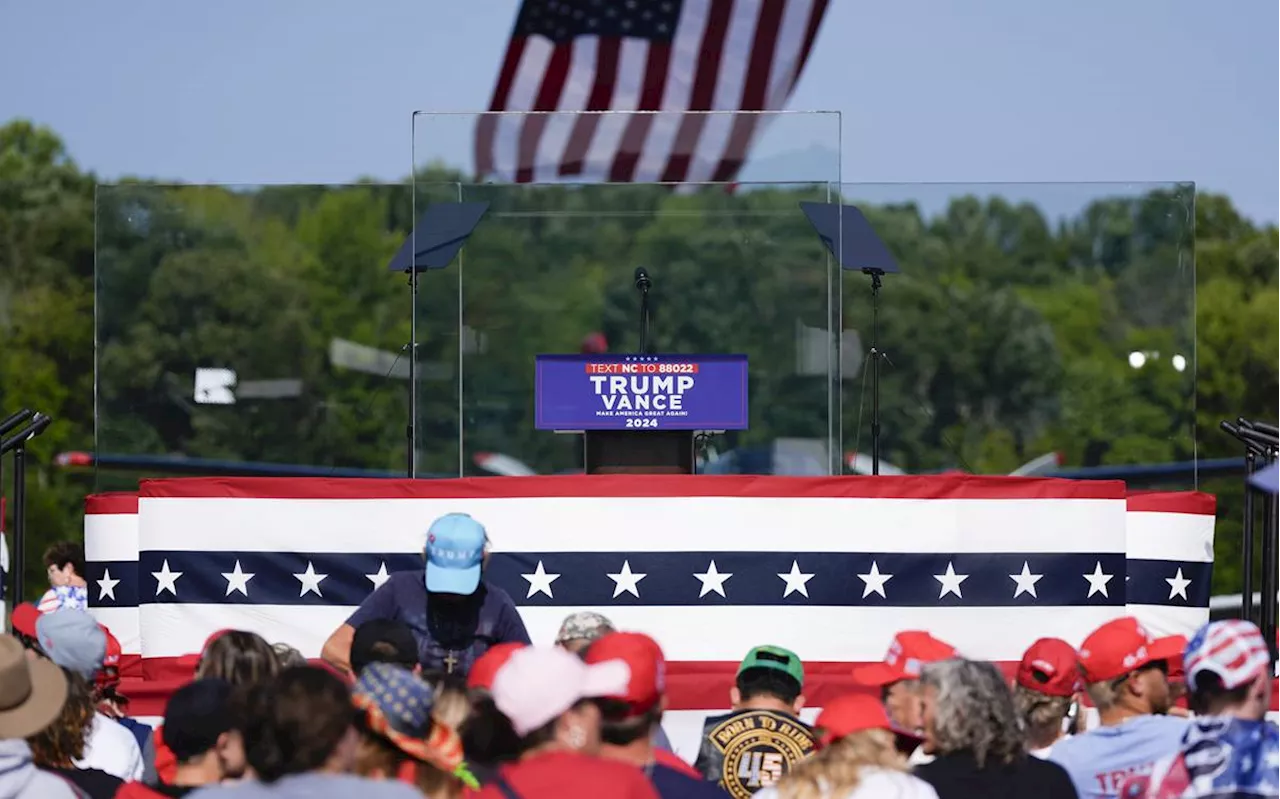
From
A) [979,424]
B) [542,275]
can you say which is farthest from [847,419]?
[979,424]

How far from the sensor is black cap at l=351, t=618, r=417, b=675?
6.69 metres

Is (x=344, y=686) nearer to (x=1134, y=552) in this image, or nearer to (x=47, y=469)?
(x=1134, y=552)

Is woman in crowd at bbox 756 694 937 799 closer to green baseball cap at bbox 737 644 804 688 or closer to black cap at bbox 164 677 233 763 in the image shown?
green baseball cap at bbox 737 644 804 688

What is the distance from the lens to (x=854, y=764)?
526 cm

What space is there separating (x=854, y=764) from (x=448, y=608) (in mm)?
3095

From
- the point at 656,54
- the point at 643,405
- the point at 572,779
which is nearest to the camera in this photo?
the point at 572,779

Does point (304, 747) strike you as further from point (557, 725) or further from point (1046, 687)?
point (1046, 687)

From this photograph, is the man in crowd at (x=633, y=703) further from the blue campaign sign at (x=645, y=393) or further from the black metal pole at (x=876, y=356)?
the black metal pole at (x=876, y=356)

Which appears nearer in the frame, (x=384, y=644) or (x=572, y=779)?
(x=572, y=779)

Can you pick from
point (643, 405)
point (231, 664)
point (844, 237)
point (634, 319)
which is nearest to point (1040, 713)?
point (231, 664)

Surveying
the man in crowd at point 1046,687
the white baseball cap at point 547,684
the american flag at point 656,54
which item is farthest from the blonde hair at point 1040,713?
the american flag at point 656,54

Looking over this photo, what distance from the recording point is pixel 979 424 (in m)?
24.1

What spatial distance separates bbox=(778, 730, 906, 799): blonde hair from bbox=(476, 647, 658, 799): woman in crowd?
64 cm

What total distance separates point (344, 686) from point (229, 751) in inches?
33.8
